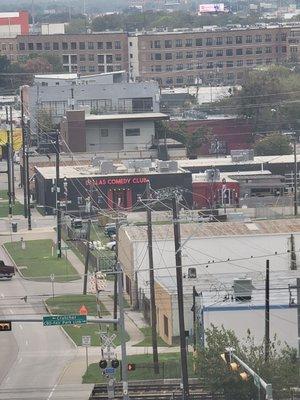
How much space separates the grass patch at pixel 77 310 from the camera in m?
60.3

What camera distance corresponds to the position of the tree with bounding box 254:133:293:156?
12438 centimetres

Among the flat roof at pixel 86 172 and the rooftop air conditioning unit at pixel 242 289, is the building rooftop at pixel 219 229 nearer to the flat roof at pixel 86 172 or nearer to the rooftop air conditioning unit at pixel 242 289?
the rooftop air conditioning unit at pixel 242 289

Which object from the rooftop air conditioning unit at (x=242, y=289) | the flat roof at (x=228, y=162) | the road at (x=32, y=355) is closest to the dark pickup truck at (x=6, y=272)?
the road at (x=32, y=355)

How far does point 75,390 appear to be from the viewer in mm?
51312

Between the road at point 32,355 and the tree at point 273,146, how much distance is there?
5490cm

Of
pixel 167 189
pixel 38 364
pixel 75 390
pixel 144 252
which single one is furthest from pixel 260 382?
pixel 167 189

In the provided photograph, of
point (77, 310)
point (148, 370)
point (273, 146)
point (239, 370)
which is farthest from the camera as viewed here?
point (273, 146)

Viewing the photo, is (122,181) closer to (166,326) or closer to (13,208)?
(13,208)

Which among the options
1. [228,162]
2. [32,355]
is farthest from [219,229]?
[228,162]

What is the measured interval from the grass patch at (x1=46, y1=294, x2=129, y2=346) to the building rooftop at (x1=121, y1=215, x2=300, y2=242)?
2.95 meters

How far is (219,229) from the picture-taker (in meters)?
69.1

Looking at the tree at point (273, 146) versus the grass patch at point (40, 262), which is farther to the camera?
the tree at point (273, 146)

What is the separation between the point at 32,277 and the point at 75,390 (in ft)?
78.1

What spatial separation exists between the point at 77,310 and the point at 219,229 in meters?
7.36
